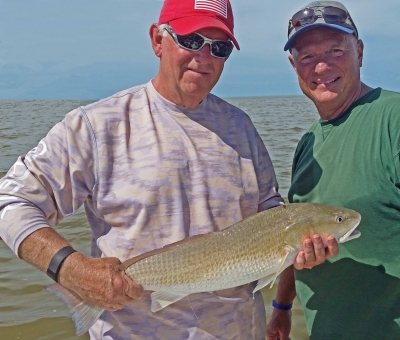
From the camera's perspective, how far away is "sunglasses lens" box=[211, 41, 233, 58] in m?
3.18

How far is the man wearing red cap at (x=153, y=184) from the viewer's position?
2.73 metres

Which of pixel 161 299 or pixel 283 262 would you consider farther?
pixel 283 262

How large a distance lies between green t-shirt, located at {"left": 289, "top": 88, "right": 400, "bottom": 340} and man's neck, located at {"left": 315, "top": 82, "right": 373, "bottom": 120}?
0.22ft

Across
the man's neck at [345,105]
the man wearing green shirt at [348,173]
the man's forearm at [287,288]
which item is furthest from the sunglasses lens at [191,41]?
the man's forearm at [287,288]

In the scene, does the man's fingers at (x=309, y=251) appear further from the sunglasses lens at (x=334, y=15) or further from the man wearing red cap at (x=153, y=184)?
the sunglasses lens at (x=334, y=15)

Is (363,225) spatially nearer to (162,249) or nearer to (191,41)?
(162,249)

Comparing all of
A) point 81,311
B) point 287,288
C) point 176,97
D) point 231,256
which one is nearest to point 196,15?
point 176,97

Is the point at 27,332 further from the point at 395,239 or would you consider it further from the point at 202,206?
the point at 395,239

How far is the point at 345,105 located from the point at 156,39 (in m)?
1.51

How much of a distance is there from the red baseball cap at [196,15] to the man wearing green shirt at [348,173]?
2.51ft

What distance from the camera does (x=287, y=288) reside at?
4121mm

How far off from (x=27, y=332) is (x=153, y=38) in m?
3.88

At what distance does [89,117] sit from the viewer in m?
2.92

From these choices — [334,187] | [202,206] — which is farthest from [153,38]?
[334,187]
